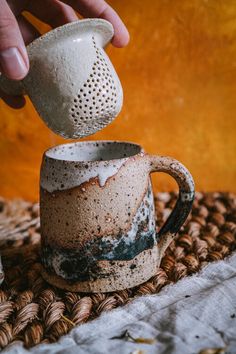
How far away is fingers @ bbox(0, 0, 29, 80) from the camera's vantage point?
22.5 inches

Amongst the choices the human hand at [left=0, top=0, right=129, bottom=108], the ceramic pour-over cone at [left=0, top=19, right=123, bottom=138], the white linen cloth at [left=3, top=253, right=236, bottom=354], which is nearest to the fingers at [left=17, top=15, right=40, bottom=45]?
the human hand at [left=0, top=0, right=129, bottom=108]

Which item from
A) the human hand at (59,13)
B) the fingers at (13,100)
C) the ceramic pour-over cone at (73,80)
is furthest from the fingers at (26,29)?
the ceramic pour-over cone at (73,80)

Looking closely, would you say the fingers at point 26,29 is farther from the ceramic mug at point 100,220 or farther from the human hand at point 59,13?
the ceramic mug at point 100,220

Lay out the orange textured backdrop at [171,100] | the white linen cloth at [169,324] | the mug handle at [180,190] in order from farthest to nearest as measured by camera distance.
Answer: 1. the orange textured backdrop at [171,100]
2. the mug handle at [180,190]
3. the white linen cloth at [169,324]

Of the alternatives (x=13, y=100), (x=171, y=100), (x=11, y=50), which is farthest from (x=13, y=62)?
(x=171, y=100)

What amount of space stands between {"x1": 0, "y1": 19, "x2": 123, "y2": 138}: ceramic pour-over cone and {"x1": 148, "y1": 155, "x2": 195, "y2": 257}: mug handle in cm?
11

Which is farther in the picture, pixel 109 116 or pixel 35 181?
pixel 35 181

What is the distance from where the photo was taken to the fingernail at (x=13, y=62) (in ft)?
1.87

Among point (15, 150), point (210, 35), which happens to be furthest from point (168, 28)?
point (15, 150)

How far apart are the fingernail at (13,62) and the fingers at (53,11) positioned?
0.35 meters

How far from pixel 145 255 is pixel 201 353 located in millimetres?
183

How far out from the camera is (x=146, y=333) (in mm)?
595

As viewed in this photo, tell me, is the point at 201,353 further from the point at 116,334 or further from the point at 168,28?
the point at 168,28

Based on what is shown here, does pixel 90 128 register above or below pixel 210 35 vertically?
below
